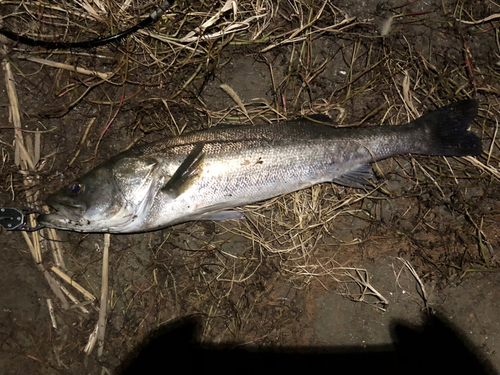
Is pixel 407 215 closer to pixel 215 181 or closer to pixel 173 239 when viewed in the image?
pixel 215 181

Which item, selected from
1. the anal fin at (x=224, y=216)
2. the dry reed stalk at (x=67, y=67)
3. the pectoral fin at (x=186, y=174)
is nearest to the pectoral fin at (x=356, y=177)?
the anal fin at (x=224, y=216)

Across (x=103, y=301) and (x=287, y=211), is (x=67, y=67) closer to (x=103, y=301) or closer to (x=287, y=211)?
(x=103, y=301)

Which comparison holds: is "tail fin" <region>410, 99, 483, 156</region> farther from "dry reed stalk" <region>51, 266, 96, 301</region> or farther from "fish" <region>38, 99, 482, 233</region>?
"dry reed stalk" <region>51, 266, 96, 301</region>

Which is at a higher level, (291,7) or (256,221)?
(291,7)

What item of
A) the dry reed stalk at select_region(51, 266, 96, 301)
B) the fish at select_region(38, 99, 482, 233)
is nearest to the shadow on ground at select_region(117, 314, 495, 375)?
the dry reed stalk at select_region(51, 266, 96, 301)

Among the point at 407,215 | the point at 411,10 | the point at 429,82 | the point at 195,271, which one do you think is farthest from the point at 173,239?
the point at 411,10

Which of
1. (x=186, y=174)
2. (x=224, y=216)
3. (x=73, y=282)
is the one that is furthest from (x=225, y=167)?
(x=73, y=282)
